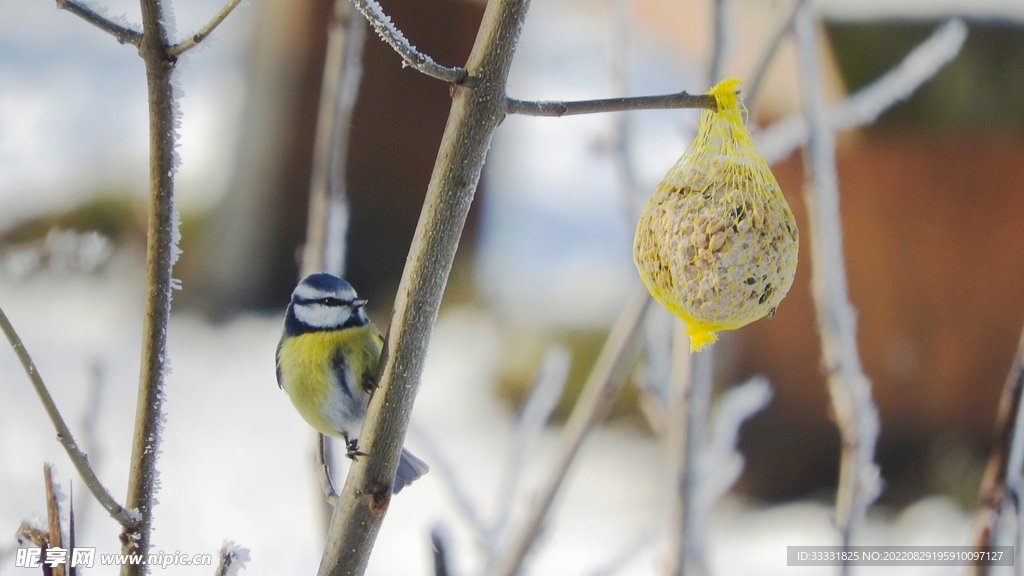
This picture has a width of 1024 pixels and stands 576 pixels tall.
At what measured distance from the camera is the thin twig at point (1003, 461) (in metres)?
0.96

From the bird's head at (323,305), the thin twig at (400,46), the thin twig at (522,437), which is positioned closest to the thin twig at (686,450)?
the thin twig at (522,437)

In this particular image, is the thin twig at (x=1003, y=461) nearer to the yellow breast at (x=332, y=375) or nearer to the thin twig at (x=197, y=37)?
the yellow breast at (x=332, y=375)

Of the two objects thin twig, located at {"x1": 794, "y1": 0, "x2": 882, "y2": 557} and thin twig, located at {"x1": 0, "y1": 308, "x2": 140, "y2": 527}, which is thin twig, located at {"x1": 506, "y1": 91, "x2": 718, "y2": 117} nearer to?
thin twig, located at {"x1": 0, "y1": 308, "x2": 140, "y2": 527}

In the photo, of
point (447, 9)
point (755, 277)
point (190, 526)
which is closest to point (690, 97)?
point (755, 277)

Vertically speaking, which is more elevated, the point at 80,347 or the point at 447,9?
the point at 447,9

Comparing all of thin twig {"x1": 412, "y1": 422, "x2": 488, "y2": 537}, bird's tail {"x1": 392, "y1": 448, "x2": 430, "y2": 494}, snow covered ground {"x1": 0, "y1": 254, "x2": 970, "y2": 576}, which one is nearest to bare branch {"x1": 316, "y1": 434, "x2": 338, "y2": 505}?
bird's tail {"x1": 392, "y1": 448, "x2": 430, "y2": 494}

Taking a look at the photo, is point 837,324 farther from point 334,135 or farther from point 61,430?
point 61,430

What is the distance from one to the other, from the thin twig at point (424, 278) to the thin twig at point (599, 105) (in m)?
0.02

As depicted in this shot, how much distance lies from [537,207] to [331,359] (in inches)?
129

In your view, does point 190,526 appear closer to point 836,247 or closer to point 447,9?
point 836,247

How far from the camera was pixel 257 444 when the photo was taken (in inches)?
122

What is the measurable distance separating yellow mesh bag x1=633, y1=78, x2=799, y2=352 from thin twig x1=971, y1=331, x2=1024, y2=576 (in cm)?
35

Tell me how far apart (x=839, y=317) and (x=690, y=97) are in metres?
0.61

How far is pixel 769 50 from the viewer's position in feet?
3.57
